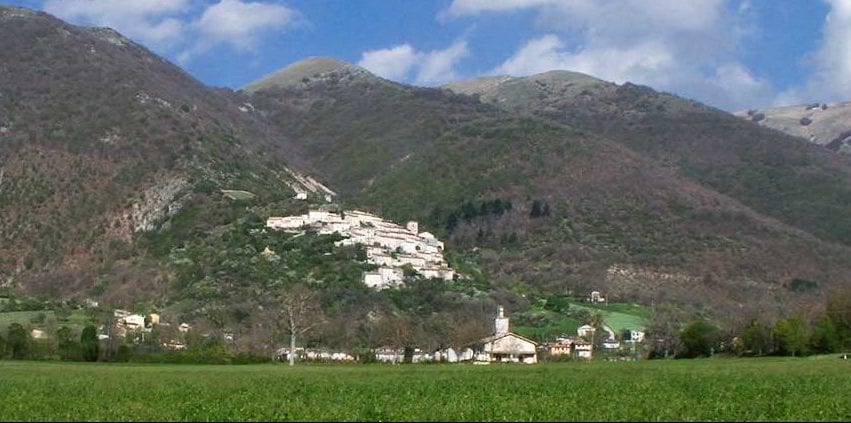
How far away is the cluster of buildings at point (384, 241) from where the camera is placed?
134125mm

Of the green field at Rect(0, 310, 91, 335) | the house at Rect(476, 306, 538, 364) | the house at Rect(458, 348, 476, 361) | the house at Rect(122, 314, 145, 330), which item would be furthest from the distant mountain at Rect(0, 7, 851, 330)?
the house at Rect(476, 306, 538, 364)

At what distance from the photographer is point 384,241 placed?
148 metres

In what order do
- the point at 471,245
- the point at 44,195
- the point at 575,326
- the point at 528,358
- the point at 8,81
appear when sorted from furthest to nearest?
the point at 8,81, the point at 471,245, the point at 44,195, the point at 575,326, the point at 528,358

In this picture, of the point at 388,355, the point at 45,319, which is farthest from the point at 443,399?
the point at 45,319

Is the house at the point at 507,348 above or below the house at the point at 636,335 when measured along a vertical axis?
below

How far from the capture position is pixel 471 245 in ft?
557

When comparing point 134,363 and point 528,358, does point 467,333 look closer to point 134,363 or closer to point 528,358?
point 528,358

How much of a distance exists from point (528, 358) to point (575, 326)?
27.1 metres

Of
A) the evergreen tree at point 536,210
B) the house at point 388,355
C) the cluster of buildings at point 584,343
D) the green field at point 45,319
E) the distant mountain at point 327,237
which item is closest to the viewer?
the house at point 388,355

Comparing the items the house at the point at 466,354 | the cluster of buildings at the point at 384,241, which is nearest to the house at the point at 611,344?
the house at the point at 466,354

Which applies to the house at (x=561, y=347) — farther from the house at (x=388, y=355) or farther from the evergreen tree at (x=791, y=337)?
the evergreen tree at (x=791, y=337)

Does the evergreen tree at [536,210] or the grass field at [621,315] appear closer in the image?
the grass field at [621,315]

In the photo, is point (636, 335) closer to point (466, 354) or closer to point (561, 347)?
point (561, 347)

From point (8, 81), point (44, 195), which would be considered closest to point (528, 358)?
point (44, 195)
